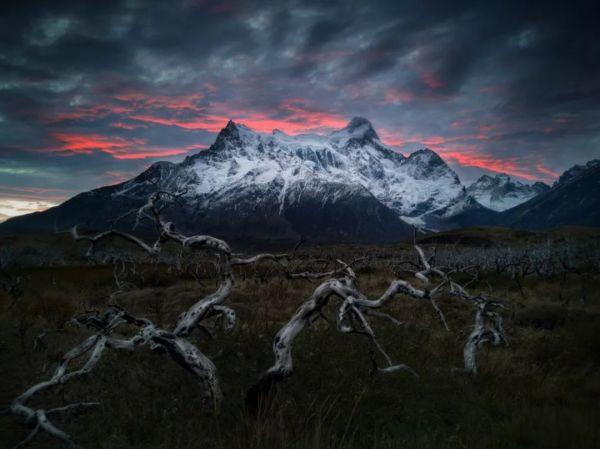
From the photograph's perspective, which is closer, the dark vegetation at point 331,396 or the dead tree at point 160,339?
the dark vegetation at point 331,396

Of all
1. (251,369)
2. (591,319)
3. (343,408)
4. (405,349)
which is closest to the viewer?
(343,408)

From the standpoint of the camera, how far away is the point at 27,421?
451 cm

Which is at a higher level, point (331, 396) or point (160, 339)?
point (160, 339)

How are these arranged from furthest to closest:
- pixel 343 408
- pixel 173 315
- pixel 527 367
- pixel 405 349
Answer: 1. pixel 173 315
2. pixel 527 367
3. pixel 405 349
4. pixel 343 408

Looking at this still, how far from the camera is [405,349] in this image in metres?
8.40

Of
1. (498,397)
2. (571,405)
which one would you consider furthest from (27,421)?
(571,405)

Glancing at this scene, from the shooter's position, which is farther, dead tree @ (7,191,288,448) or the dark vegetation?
dead tree @ (7,191,288,448)

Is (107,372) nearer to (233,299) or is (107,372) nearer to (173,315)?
(173,315)

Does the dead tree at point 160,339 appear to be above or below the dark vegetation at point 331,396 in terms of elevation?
above

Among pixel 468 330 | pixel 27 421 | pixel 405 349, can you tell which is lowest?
pixel 468 330

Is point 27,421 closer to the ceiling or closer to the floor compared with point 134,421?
closer to the ceiling

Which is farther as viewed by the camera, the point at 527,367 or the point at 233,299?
the point at 233,299

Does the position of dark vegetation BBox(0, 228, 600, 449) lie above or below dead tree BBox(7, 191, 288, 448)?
below

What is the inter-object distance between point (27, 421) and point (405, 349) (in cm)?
674
